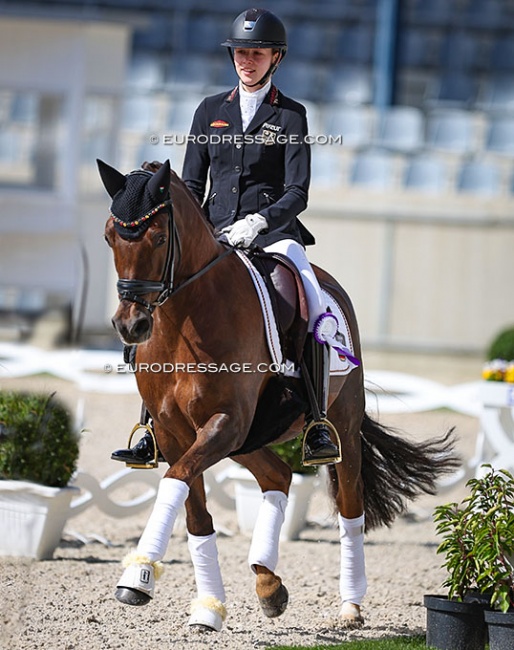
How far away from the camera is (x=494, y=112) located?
18.8 meters

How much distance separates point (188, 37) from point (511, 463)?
15.0 m

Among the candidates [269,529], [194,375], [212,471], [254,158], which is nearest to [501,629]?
[269,529]

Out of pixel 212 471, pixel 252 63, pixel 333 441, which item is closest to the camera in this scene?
pixel 252 63

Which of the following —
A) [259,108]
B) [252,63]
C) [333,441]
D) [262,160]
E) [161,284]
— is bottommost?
[333,441]

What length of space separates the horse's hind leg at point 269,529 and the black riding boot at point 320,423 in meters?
0.25

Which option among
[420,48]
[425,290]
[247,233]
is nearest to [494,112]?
[420,48]

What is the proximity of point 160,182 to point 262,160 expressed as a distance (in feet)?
2.92

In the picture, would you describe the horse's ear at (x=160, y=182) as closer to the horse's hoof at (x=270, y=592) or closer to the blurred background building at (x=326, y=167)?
the horse's hoof at (x=270, y=592)

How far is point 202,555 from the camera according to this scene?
14.8 ft

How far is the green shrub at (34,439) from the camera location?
5.90 meters

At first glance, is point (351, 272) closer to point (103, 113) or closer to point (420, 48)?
point (103, 113)

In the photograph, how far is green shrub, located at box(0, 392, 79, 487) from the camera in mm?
5898

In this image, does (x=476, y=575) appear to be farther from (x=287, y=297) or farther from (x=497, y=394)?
(x=497, y=394)

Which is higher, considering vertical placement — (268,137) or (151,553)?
(268,137)
